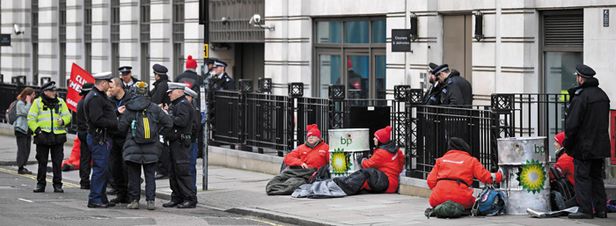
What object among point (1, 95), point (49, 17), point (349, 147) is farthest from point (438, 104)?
point (49, 17)

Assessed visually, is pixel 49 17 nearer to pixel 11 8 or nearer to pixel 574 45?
pixel 11 8

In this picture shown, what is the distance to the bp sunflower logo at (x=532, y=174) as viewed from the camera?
53.1 ft

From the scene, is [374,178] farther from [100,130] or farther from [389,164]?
[100,130]

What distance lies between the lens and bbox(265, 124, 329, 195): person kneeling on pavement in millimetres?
19344

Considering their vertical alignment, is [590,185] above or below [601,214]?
above

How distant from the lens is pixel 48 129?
2038 cm

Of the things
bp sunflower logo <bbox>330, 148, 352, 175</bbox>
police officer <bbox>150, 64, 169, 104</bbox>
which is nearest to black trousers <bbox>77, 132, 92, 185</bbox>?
police officer <bbox>150, 64, 169, 104</bbox>

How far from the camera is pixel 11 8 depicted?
44.5m

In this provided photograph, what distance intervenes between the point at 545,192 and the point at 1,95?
22382 millimetres

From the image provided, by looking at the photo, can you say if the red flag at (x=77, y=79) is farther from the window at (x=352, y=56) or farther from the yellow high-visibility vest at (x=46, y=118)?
the window at (x=352, y=56)

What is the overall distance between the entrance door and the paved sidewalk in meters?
4.73

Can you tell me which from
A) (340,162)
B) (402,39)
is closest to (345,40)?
(402,39)

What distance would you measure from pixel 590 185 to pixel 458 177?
1.60m

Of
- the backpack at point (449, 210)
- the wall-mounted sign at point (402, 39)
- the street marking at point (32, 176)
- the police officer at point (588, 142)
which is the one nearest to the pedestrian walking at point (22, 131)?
the street marking at point (32, 176)
